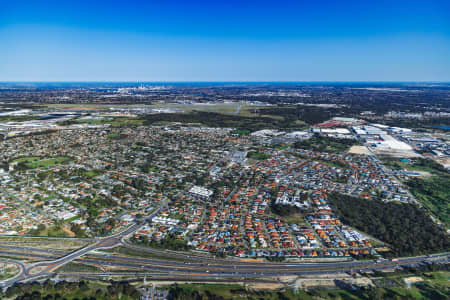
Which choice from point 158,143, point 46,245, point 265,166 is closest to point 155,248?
point 46,245

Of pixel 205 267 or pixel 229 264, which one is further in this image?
pixel 229 264

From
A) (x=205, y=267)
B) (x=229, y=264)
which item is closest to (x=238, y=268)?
(x=229, y=264)

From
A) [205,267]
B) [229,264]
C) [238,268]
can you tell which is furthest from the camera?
[229,264]

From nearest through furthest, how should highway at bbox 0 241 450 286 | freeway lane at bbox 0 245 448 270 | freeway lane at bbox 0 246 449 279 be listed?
highway at bbox 0 241 450 286
freeway lane at bbox 0 246 449 279
freeway lane at bbox 0 245 448 270

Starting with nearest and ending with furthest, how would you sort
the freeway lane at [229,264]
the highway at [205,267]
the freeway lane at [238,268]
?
1. the highway at [205,267]
2. the freeway lane at [238,268]
3. the freeway lane at [229,264]

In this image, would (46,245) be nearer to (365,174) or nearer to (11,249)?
(11,249)

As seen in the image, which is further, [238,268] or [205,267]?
[205,267]

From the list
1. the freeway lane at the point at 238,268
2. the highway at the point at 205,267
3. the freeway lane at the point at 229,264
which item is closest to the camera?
the highway at the point at 205,267

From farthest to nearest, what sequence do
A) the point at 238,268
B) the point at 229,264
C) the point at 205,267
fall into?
the point at 229,264, the point at 205,267, the point at 238,268

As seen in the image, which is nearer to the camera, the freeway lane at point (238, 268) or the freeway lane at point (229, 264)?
the freeway lane at point (238, 268)

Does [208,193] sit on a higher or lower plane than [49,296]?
higher

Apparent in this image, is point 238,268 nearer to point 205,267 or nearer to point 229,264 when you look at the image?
point 229,264
